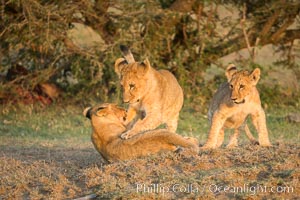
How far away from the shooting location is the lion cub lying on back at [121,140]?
6.71 meters

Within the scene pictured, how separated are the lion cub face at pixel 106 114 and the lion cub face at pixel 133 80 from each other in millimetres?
216

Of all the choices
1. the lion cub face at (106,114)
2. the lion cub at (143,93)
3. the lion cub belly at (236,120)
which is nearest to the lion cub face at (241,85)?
the lion cub belly at (236,120)

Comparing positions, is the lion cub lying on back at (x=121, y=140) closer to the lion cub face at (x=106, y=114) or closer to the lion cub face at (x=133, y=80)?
the lion cub face at (x=106, y=114)

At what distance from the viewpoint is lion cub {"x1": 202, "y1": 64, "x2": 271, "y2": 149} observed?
7.00 m

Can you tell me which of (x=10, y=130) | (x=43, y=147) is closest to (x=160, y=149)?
(x=43, y=147)

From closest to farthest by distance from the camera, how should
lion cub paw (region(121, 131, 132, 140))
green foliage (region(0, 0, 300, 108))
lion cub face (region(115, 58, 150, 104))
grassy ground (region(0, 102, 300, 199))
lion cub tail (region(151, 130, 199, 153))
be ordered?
grassy ground (region(0, 102, 300, 199)), lion cub tail (region(151, 130, 199, 153)), lion cub paw (region(121, 131, 132, 140)), lion cub face (region(115, 58, 150, 104)), green foliage (region(0, 0, 300, 108))

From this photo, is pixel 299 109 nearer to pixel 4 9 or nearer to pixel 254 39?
pixel 254 39

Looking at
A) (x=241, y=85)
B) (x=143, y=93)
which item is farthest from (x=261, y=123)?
(x=143, y=93)

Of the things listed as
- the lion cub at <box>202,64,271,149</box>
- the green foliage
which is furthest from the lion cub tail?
the green foliage

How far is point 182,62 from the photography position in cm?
1321

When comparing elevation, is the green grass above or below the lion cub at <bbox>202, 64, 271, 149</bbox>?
below

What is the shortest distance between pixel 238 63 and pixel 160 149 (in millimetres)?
7562

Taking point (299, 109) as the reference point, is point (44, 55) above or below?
above

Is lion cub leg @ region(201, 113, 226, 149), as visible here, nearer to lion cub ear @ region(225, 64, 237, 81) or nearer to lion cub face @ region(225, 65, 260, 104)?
lion cub face @ region(225, 65, 260, 104)
